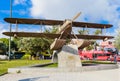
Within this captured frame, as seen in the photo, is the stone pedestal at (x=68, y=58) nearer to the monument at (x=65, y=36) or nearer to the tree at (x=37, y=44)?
the monument at (x=65, y=36)

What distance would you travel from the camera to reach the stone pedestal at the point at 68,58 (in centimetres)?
2428

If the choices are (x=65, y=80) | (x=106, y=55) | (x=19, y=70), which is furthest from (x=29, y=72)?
(x=106, y=55)

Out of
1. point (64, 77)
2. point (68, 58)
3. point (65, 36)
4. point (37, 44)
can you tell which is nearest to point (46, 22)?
point (65, 36)

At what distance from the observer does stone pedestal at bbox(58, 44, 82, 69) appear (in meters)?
24.3

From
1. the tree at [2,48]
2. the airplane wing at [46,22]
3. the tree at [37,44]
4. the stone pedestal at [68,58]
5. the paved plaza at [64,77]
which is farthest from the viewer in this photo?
the tree at [2,48]

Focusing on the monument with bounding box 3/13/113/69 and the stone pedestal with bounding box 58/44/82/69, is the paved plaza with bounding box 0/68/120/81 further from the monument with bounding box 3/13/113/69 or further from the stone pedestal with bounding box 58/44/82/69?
the monument with bounding box 3/13/113/69

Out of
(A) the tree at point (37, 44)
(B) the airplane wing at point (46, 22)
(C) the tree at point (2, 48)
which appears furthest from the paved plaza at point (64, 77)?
(C) the tree at point (2, 48)

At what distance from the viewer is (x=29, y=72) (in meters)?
21.1

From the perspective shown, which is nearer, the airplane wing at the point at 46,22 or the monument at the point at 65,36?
the monument at the point at 65,36

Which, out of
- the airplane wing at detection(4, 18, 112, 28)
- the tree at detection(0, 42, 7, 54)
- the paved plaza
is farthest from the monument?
the tree at detection(0, 42, 7, 54)

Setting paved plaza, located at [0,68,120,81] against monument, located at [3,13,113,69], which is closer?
paved plaza, located at [0,68,120,81]

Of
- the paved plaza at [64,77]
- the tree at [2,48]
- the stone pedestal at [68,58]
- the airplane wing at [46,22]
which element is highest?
the airplane wing at [46,22]

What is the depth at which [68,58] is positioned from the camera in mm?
24406

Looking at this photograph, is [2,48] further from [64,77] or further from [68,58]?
[64,77]
